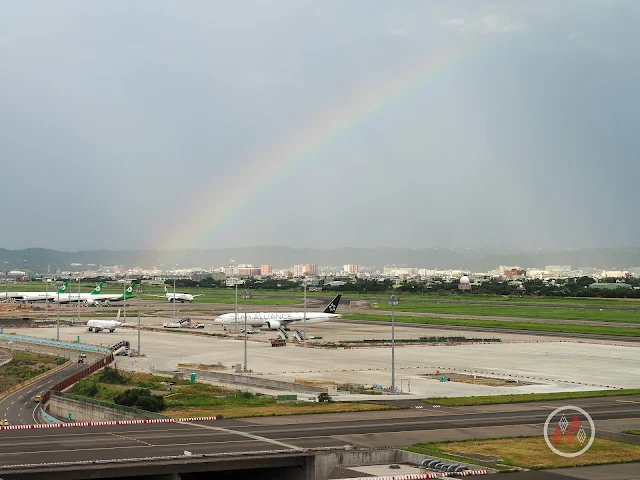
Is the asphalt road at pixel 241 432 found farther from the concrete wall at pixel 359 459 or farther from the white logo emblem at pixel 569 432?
the concrete wall at pixel 359 459

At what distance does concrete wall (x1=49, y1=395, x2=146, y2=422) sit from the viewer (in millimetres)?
65000

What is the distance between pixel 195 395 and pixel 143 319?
126416mm

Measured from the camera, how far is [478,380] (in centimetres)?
8869

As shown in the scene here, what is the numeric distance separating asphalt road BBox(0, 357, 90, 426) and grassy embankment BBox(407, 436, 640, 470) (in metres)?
37.4

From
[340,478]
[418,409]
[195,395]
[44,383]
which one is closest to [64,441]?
[340,478]

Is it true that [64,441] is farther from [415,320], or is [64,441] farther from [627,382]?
[415,320]

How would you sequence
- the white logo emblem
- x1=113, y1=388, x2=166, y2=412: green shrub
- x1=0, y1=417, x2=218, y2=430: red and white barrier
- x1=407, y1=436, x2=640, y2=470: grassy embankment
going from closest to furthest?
x1=407, y1=436, x2=640, y2=470: grassy embankment, the white logo emblem, x1=0, y1=417, x2=218, y2=430: red and white barrier, x1=113, y1=388, x2=166, y2=412: green shrub

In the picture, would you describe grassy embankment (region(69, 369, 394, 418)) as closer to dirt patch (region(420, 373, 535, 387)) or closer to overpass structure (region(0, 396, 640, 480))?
overpass structure (region(0, 396, 640, 480))

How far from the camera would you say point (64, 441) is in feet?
167

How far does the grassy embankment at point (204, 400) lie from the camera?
65.7m

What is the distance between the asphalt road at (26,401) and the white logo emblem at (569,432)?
42.2m

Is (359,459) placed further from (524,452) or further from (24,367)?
(24,367)

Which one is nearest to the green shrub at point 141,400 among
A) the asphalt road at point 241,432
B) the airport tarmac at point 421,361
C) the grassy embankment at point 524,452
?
the asphalt road at point 241,432

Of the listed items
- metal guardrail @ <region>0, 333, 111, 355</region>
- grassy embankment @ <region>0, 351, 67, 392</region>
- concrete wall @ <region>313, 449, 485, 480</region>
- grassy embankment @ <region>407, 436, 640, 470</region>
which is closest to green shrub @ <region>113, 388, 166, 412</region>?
concrete wall @ <region>313, 449, 485, 480</region>
